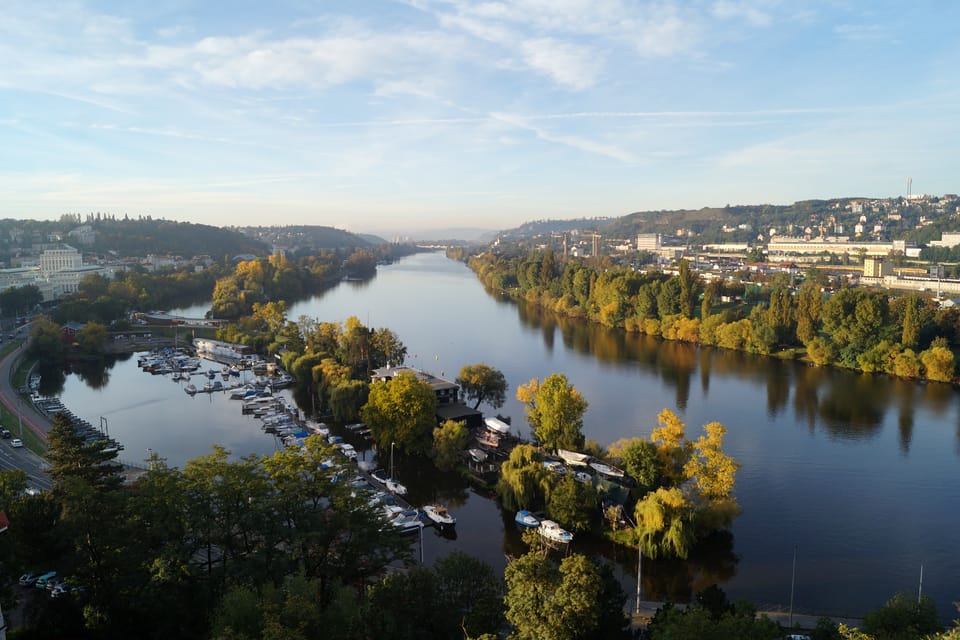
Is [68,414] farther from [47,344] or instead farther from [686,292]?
[686,292]

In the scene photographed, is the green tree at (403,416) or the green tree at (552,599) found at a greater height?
the green tree at (552,599)

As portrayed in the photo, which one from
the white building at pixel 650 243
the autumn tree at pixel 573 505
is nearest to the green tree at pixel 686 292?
the autumn tree at pixel 573 505

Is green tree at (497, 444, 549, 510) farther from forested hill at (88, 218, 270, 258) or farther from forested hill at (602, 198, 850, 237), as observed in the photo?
forested hill at (602, 198, 850, 237)

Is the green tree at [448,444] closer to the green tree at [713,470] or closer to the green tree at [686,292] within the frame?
the green tree at [713,470]

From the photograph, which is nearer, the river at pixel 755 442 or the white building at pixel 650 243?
the river at pixel 755 442

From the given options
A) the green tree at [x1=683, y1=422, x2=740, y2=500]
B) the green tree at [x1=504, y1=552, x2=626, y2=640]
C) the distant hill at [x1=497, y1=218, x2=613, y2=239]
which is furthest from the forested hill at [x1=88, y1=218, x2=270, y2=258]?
the distant hill at [x1=497, y1=218, x2=613, y2=239]

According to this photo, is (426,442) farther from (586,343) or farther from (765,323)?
(765,323)

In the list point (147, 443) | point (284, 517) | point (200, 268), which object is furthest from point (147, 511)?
point (200, 268)
